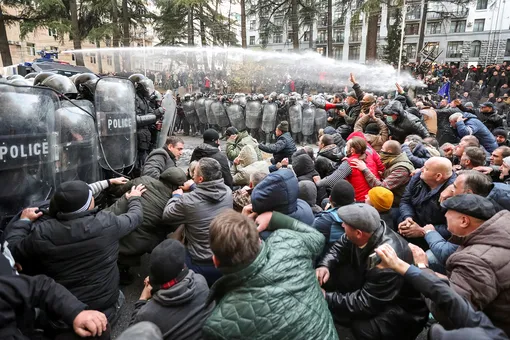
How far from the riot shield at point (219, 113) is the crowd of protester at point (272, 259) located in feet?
28.0

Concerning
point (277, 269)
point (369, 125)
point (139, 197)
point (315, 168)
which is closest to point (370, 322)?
point (277, 269)

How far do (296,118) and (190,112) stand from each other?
4.21m

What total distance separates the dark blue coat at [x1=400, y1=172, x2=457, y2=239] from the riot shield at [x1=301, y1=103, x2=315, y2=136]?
749 centimetres

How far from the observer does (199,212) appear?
285 centimetres

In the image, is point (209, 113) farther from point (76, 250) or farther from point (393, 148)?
point (76, 250)

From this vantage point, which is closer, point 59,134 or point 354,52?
point 59,134

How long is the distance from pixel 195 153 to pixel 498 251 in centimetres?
347

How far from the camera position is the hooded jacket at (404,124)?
5199mm

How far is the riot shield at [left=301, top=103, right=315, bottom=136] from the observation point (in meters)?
10.7

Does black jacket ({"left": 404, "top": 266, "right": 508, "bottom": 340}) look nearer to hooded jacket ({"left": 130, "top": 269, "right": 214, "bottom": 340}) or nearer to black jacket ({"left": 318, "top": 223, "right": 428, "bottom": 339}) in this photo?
black jacket ({"left": 318, "top": 223, "right": 428, "bottom": 339})

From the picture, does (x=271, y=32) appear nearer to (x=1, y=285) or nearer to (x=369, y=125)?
(x=369, y=125)

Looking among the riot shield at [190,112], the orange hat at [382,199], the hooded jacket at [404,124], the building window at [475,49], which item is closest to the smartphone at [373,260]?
the orange hat at [382,199]

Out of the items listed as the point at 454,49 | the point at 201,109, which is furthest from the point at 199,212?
the point at 454,49

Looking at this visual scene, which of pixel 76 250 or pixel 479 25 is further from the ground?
pixel 479 25
